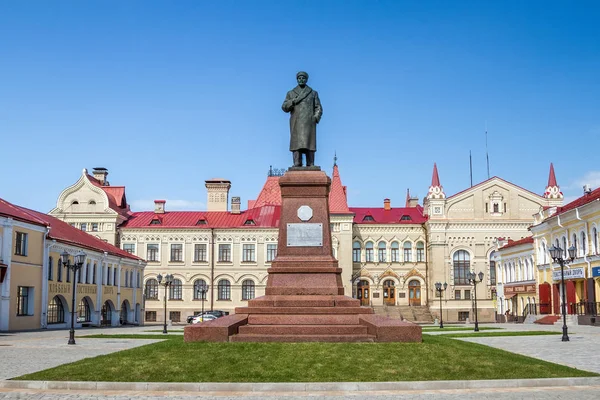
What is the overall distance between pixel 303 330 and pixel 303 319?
54cm

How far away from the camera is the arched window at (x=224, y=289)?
6762cm

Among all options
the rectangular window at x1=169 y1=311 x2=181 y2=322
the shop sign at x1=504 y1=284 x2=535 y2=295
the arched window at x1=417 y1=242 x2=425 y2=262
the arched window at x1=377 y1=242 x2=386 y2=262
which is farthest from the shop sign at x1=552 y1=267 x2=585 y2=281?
the rectangular window at x1=169 y1=311 x2=181 y2=322

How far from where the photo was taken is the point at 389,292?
69.5m

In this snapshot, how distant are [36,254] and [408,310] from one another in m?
38.1

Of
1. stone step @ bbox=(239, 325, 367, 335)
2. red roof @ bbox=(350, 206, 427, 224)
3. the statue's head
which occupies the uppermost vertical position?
red roof @ bbox=(350, 206, 427, 224)

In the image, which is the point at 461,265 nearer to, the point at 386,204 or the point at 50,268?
the point at 386,204

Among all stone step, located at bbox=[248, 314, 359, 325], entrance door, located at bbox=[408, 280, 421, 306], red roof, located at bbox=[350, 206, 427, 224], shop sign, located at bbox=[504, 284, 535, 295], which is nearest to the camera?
stone step, located at bbox=[248, 314, 359, 325]

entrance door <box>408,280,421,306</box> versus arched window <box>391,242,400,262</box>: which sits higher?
arched window <box>391,242,400,262</box>

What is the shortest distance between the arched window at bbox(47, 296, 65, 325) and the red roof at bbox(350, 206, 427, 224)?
34996 mm

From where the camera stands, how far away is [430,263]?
68812 millimetres

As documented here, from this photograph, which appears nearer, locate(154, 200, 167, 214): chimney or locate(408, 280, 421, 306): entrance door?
locate(408, 280, 421, 306): entrance door

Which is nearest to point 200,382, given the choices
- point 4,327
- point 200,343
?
point 200,343

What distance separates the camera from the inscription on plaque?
19766 millimetres

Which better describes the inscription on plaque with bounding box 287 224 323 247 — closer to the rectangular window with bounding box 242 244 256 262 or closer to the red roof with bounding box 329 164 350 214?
the red roof with bounding box 329 164 350 214
